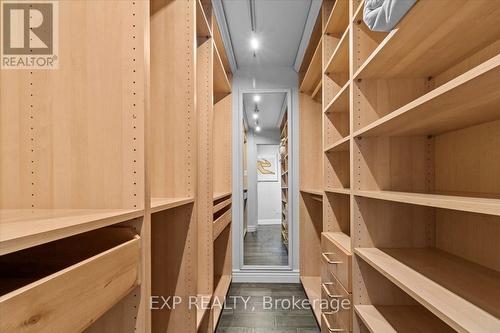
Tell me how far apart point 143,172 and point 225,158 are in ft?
7.36

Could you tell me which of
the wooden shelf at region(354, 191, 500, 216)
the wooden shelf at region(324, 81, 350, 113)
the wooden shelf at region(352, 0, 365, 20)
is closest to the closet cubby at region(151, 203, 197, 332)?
the wooden shelf at region(354, 191, 500, 216)

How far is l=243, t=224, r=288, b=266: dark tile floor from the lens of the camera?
3.51 metres

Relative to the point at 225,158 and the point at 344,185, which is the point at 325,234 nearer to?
the point at 344,185

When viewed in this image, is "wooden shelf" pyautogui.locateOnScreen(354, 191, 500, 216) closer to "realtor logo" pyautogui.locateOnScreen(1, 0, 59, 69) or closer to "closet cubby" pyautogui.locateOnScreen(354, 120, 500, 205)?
"closet cubby" pyautogui.locateOnScreen(354, 120, 500, 205)

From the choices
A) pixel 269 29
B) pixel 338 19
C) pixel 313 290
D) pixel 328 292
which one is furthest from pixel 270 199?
pixel 338 19

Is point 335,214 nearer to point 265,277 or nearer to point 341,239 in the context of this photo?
point 341,239

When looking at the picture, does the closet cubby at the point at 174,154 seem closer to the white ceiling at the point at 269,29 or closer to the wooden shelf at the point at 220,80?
the wooden shelf at the point at 220,80

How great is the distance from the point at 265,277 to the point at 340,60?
2.48 meters

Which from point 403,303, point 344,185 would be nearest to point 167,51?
point 344,185

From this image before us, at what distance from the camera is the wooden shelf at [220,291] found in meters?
2.27

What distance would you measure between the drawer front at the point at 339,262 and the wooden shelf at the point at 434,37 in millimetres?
967

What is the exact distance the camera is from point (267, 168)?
463 cm

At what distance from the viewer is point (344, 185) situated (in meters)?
2.17

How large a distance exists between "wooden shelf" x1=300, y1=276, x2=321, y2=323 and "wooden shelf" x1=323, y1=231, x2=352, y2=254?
0.76m
